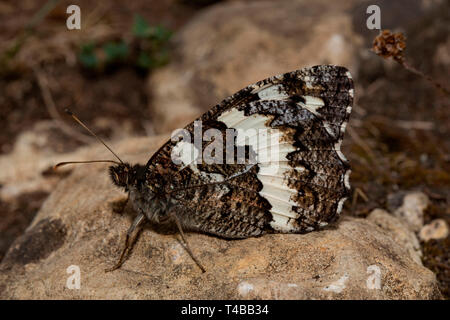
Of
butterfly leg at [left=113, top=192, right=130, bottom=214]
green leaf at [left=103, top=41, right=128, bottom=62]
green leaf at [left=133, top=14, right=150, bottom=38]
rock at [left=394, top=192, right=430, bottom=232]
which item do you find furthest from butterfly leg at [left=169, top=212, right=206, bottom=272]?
green leaf at [left=103, top=41, right=128, bottom=62]

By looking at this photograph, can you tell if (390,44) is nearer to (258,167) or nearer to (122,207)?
(258,167)

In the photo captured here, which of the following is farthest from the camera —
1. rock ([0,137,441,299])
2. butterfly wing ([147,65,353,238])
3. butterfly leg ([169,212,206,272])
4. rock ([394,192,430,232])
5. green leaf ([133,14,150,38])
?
green leaf ([133,14,150,38])

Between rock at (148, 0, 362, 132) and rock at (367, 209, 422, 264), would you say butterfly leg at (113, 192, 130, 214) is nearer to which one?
rock at (367, 209, 422, 264)

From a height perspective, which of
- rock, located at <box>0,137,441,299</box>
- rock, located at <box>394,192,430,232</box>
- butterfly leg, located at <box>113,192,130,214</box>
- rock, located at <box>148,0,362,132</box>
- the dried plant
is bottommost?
rock, located at <box>0,137,441,299</box>

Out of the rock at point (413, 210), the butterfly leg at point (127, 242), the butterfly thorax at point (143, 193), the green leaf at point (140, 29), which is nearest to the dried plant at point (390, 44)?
the rock at point (413, 210)

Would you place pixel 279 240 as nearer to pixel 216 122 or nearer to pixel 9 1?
pixel 216 122

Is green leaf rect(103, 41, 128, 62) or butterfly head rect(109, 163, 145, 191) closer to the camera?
butterfly head rect(109, 163, 145, 191)

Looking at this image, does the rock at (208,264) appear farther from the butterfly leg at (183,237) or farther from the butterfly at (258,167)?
the butterfly at (258,167)
